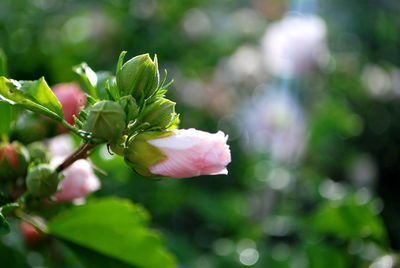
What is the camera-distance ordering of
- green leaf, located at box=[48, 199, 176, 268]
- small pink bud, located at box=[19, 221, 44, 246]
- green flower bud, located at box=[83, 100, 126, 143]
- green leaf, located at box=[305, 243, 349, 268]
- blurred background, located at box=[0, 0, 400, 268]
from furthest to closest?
blurred background, located at box=[0, 0, 400, 268], green leaf, located at box=[305, 243, 349, 268], small pink bud, located at box=[19, 221, 44, 246], green leaf, located at box=[48, 199, 176, 268], green flower bud, located at box=[83, 100, 126, 143]

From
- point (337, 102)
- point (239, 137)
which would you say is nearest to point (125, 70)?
point (239, 137)

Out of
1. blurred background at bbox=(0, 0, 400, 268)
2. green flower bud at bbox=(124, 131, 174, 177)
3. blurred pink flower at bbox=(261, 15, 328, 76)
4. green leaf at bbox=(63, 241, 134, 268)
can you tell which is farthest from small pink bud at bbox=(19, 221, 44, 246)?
blurred pink flower at bbox=(261, 15, 328, 76)

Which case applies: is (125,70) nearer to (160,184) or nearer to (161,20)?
(160,184)

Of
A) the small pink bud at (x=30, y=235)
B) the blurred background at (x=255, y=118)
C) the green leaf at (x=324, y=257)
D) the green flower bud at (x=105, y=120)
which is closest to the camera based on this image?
the green flower bud at (x=105, y=120)

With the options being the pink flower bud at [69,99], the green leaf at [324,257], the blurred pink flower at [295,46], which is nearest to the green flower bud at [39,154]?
the pink flower bud at [69,99]

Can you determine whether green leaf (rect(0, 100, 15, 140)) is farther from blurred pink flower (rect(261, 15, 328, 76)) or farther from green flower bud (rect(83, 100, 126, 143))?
blurred pink flower (rect(261, 15, 328, 76))

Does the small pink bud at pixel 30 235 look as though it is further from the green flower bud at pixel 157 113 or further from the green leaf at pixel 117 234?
the green flower bud at pixel 157 113
